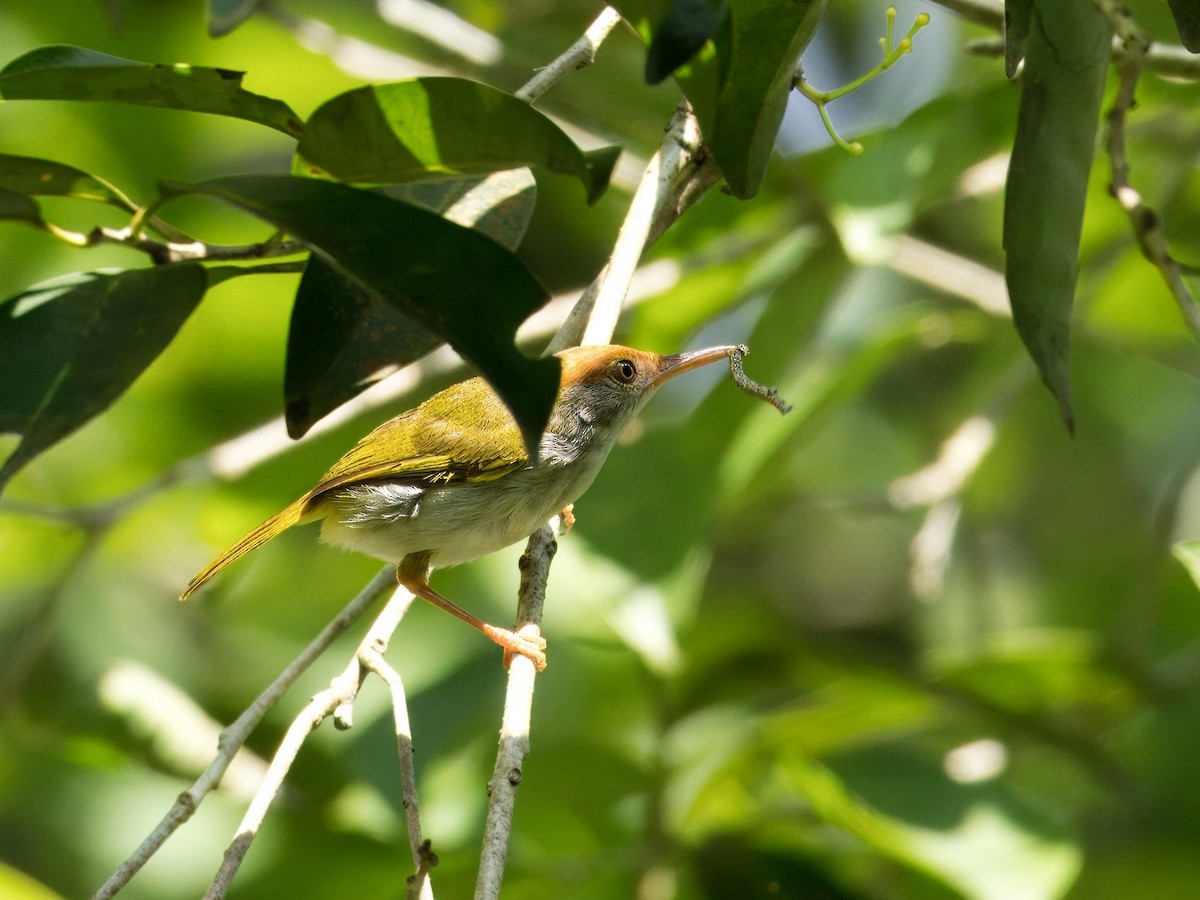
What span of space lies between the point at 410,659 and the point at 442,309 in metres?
2.62

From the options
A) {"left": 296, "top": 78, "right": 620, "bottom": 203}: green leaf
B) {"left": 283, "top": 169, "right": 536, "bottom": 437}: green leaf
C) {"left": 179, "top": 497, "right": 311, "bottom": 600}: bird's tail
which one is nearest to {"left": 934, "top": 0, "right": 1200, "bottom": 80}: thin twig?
{"left": 296, "top": 78, "right": 620, "bottom": 203}: green leaf

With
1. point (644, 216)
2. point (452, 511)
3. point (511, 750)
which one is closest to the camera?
point (511, 750)

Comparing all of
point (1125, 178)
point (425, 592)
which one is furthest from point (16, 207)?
point (1125, 178)

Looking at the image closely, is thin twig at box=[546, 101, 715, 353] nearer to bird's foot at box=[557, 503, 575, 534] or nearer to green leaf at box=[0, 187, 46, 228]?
bird's foot at box=[557, 503, 575, 534]

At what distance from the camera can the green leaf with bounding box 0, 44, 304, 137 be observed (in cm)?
188

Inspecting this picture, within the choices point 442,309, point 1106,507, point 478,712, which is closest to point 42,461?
point 478,712

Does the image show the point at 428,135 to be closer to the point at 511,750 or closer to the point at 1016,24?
the point at 1016,24

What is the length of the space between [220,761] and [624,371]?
5.44ft

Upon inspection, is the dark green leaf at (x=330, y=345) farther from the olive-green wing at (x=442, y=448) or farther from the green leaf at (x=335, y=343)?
the olive-green wing at (x=442, y=448)

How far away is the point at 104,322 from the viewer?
2.02 meters

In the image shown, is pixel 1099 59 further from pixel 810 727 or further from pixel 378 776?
pixel 378 776

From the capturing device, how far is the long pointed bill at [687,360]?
10.8 feet

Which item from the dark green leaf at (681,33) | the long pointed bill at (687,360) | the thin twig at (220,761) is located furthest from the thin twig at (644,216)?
the dark green leaf at (681,33)

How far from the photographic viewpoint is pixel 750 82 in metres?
1.99
